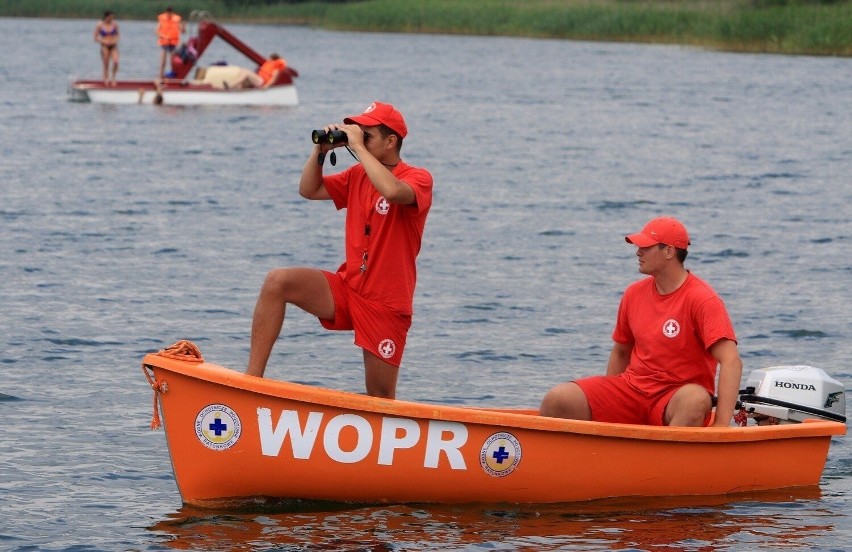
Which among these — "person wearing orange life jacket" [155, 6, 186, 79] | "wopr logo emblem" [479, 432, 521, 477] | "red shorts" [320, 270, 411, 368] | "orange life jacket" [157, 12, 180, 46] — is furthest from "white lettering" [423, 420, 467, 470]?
"orange life jacket" [157, 12, 180, 46]

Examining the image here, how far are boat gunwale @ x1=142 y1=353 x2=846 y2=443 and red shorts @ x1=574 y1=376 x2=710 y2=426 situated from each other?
247mm

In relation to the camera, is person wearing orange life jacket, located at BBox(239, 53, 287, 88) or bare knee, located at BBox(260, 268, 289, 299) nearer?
bare knee, located at BBox(260, 268, 289, 299)

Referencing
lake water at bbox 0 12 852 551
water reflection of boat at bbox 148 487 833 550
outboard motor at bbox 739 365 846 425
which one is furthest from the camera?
outboard motor at bbox 739 365 846 425

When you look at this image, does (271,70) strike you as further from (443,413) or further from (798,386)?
(443,413)

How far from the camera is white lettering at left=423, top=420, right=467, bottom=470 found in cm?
750

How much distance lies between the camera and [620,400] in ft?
26.2

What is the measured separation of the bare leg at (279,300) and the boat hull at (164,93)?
23.5 metres

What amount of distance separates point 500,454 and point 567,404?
0.49 meters

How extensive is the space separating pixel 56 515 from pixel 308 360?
159 inches

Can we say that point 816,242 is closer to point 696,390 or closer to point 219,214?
point 219,214

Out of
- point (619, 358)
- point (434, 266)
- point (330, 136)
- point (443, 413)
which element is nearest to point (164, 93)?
point (434, 266)

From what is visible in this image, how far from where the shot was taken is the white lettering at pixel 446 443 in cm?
750

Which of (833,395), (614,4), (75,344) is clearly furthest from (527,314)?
(614,4)

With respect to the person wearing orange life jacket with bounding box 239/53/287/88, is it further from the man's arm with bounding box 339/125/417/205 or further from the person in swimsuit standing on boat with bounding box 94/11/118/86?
the man's arm with bounding box 339/125/417/205
